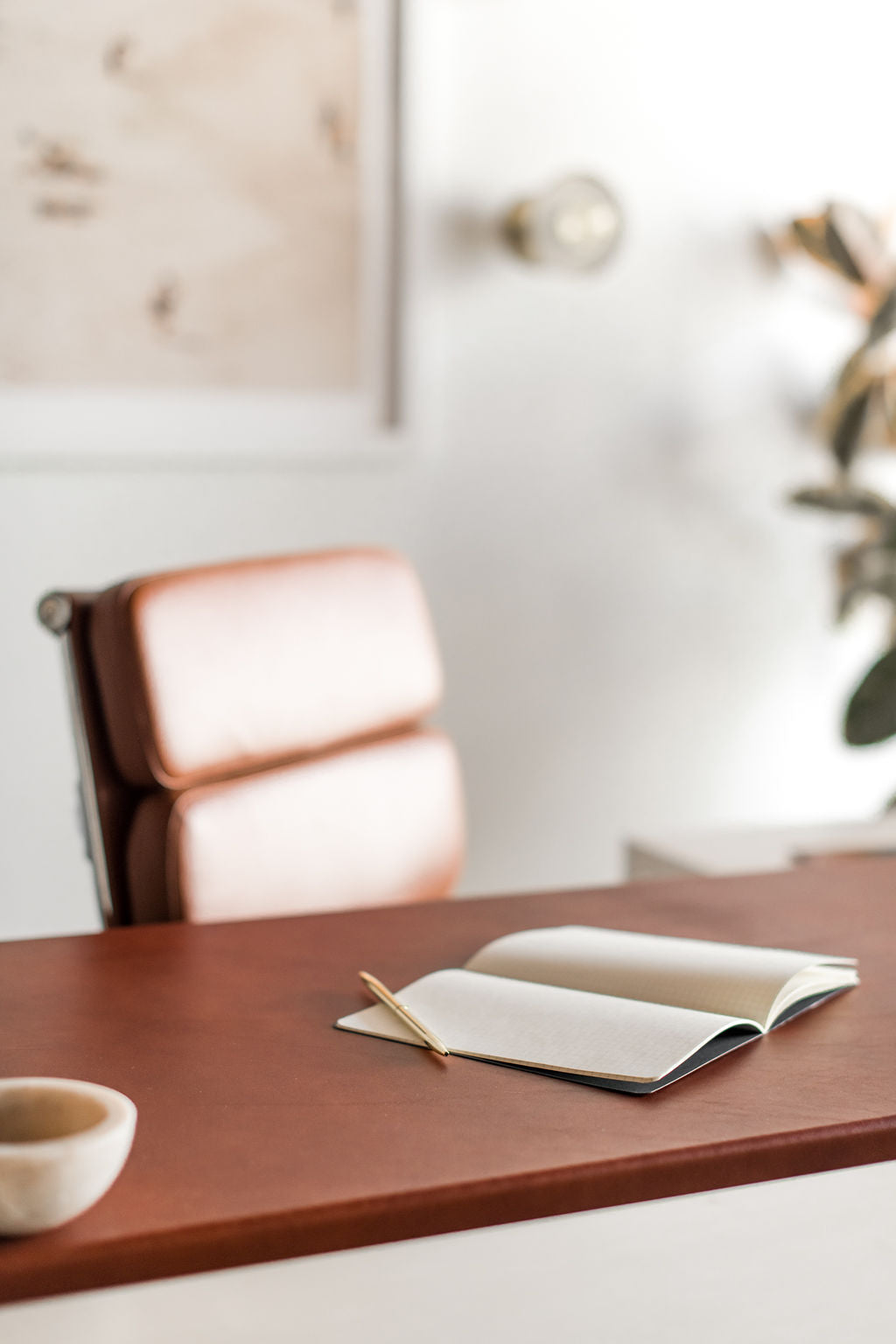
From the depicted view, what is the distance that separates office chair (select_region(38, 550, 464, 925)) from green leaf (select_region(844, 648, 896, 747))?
35.4 inches

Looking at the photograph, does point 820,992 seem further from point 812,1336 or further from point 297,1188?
point 297,1188

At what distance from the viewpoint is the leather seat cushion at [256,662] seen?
132cm

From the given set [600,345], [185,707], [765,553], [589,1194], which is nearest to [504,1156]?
→ [589,1194]

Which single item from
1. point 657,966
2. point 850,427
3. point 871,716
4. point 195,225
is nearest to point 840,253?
point 850,427

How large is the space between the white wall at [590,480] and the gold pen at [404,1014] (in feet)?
4.81

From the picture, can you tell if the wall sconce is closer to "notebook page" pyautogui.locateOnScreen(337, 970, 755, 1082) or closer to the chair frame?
the chair frame

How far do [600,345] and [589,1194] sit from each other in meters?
Result: 2.14

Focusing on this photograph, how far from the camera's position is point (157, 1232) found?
617 millimetres

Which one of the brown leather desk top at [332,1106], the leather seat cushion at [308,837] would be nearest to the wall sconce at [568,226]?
the leather seat cushion at [308,837]

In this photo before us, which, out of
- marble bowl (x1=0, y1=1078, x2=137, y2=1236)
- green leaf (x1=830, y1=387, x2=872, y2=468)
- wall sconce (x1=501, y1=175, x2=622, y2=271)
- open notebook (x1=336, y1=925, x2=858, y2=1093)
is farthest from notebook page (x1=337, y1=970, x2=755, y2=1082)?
green leaf (x1=830, y1=387, x2=872, y2=468)

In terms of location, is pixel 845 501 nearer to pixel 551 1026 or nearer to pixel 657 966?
pixel 657 966

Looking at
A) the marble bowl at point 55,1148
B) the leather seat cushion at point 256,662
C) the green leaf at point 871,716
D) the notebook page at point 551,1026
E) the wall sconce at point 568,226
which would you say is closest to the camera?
the marble bowl at point 55,1148

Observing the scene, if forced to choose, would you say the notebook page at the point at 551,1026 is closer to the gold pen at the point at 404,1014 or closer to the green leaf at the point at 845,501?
the gold pen at the point at 404,1014

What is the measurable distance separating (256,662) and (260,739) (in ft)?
0.26
